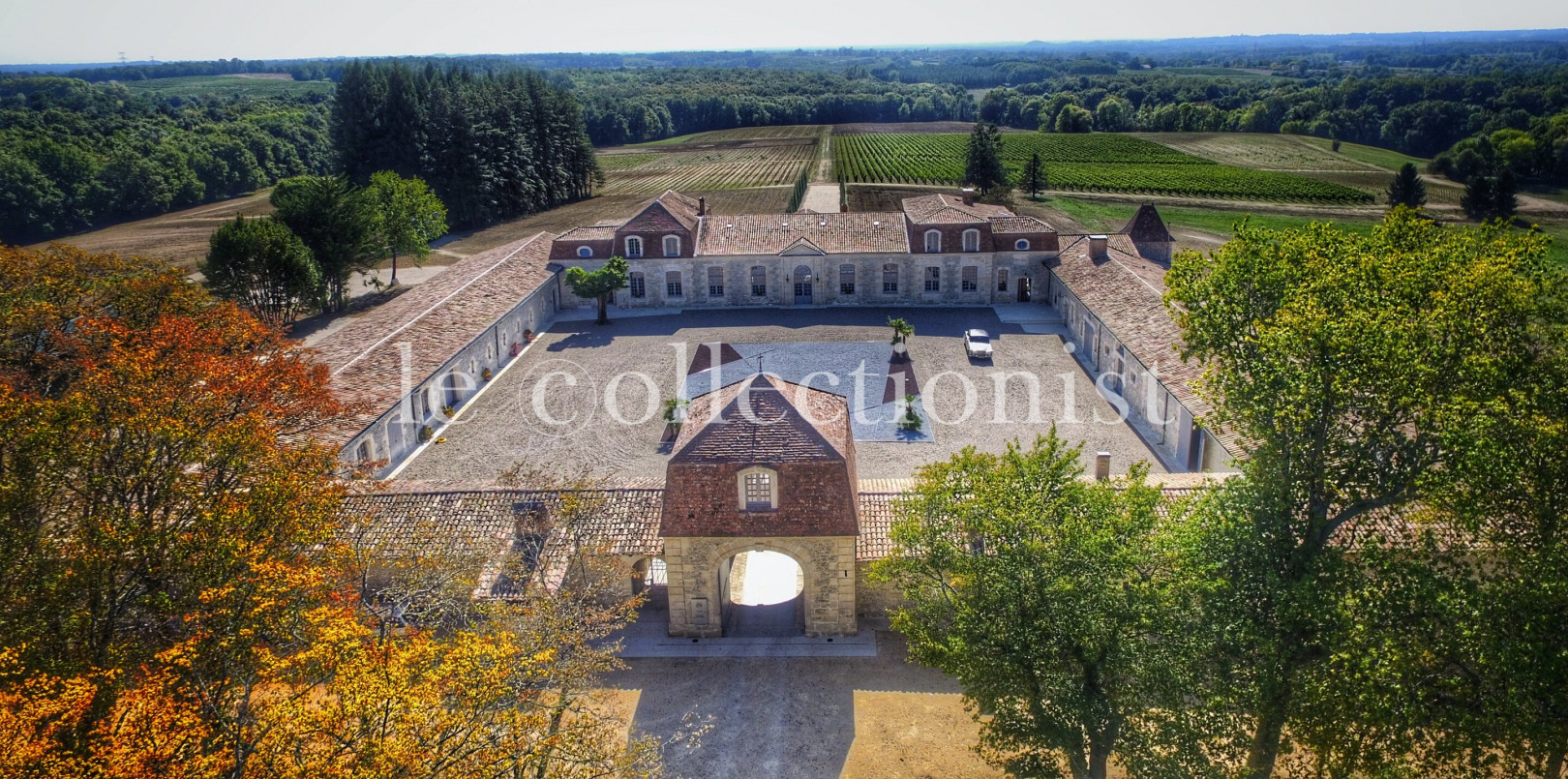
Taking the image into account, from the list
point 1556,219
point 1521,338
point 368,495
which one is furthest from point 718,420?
point 1556,219

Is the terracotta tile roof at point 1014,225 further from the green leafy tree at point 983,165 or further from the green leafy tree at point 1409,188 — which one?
the green leafy tree at point 1409,188

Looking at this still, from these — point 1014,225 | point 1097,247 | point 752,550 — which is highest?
point 1014,225

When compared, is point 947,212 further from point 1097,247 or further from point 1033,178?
point 1033,178

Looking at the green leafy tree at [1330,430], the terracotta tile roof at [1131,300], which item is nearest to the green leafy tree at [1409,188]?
the terracotta tile roof at [1131,300]

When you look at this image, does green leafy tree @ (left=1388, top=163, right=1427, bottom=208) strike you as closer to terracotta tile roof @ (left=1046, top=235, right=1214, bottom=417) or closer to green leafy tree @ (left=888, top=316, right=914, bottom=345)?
terracotta tile roof @ (left=1046, top=235, right=1214, bottom=417)

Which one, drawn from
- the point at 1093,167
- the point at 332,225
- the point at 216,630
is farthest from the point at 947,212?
the point at 1093,167

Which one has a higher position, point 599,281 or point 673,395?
point 599,281
